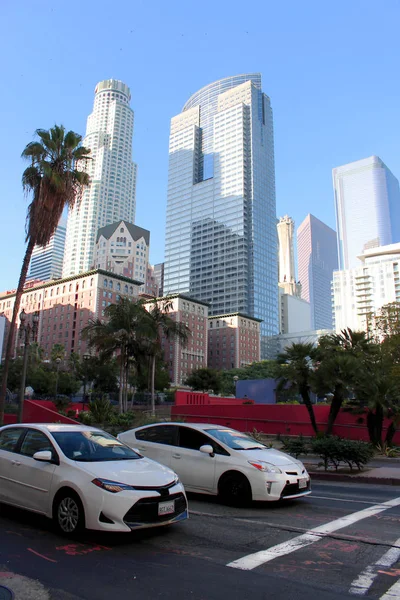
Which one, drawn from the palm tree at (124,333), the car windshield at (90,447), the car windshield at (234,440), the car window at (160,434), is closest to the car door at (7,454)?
the car windshield at (90,447)

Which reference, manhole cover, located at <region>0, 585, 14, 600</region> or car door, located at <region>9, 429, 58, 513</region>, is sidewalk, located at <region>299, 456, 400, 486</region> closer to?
car door, located at <region>9, 429, 58, 513</region>

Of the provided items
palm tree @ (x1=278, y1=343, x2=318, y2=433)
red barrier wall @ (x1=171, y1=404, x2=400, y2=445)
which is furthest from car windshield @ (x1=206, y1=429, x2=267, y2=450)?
red barrier wall @ (x1=171, y1=404, x2=400, y2=445)

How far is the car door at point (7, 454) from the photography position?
7055mm

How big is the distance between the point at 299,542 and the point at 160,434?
429 centimetres

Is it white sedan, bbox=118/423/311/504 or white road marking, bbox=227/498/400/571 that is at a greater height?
white sedan, bbox=118/423/311/504

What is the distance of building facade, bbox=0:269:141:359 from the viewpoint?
119m

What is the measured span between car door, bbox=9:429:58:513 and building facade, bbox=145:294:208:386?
124m

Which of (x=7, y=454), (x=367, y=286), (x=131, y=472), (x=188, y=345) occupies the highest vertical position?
(x=367, y=286)

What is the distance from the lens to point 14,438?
753cm

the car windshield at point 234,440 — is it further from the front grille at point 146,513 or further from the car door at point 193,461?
the front grille at point 146,513

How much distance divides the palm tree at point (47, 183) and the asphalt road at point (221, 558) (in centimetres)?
1408

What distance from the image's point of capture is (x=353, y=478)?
12.4m

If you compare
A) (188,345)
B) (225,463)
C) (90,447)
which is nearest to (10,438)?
(90,447)

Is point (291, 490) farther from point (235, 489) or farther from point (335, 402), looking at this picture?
point (335, 402)
